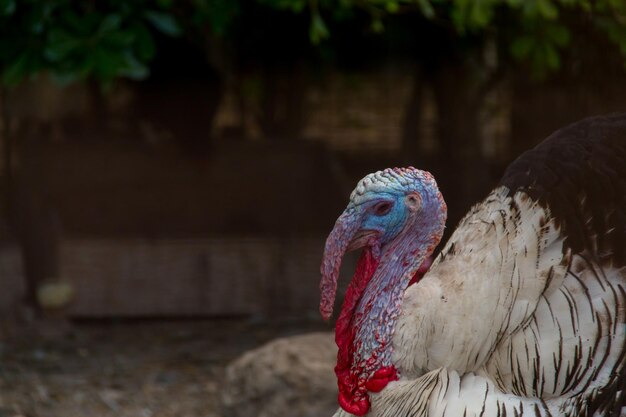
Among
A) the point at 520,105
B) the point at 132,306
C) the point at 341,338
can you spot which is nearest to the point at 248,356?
the point at 341,338

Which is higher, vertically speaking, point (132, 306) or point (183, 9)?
point (183, 9)

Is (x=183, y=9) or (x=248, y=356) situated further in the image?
(x=183, y=9)

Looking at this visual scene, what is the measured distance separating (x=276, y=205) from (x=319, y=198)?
0.29 meters

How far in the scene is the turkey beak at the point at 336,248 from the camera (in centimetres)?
329

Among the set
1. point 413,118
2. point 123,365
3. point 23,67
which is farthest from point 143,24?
point 413,118

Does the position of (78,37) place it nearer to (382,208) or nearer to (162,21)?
(162,21)

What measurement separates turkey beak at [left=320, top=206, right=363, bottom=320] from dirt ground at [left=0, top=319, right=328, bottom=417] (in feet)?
8.74

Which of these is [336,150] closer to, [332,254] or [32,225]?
[32,225]

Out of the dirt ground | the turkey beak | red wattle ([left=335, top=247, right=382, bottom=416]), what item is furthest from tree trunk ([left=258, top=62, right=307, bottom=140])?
the turkey beak

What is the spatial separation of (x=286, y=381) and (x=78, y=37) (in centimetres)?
212

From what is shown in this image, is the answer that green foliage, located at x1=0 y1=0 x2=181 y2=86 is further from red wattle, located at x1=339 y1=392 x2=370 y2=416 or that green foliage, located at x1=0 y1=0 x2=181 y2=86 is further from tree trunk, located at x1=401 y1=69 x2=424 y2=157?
red wattle, located at x1=339 y1=392 x2=370 y2=416

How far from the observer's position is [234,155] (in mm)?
7305

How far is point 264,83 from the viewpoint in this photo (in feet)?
24.1

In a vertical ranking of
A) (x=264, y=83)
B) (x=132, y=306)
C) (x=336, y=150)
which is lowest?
(x=132, y=306)
